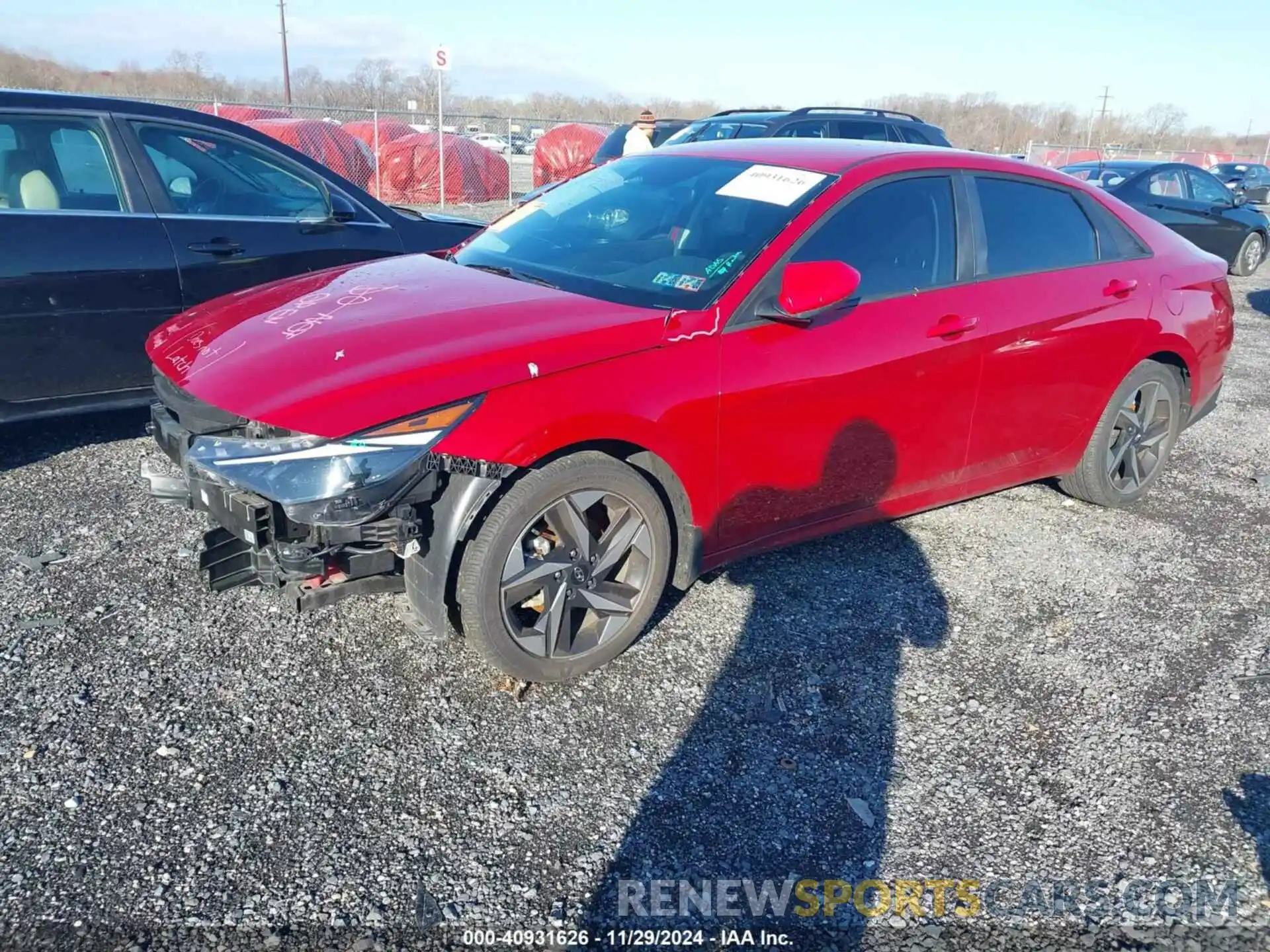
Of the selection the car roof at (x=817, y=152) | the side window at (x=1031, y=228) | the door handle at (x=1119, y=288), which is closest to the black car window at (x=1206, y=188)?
the door handle at (x=1119, y=288)

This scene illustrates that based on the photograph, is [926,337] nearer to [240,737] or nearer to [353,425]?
[353,425]

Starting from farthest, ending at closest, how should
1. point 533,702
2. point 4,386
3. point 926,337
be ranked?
point 4,386, point 926,337, point 533,702

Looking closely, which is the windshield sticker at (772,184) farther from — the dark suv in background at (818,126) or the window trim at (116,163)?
the dark suv in background at (818,126)

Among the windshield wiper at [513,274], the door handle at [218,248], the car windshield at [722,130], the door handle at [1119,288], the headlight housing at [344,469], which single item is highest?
the car windshield at [722,130]

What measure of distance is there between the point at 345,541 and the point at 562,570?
0.72m

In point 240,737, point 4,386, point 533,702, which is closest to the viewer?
point 240,737

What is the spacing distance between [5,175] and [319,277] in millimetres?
1933

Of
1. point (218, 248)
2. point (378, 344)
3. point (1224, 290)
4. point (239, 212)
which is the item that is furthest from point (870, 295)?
point (239, 212)

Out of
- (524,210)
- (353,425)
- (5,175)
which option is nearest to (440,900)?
(353,425)

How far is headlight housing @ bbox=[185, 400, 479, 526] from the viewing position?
2674 millimetres

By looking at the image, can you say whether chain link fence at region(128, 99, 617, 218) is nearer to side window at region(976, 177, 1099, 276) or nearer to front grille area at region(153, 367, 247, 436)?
side window at region(976, 177, 1099, 276)

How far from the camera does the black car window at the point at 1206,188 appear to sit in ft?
44.0

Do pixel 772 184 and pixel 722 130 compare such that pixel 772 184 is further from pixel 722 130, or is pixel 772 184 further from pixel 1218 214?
pixel 1218 214

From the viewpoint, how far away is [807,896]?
2.44 meters
